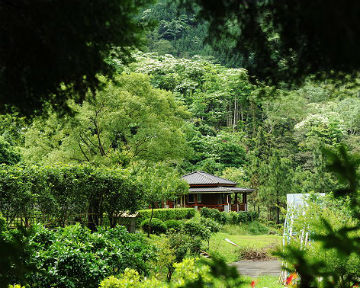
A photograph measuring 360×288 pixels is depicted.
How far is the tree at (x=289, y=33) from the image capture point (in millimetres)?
903

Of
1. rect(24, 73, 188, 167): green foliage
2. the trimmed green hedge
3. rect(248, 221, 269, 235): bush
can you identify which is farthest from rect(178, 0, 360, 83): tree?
rect(248, 221, 269, 235): bush

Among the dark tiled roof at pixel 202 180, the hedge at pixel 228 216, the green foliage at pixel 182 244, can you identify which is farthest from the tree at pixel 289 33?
the dark tiled roof at pixel 202 180

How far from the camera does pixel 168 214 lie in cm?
2380

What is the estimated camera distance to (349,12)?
34.7 inches

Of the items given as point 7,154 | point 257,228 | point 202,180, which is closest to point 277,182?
point 257,228

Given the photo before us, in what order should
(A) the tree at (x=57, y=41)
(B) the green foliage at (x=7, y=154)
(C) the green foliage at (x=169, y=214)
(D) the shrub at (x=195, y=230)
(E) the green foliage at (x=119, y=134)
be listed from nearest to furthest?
(A) the tree at (x=57, y=41), (D) the shrub at (x=195, y=230), (E) the green foliage at (x=119, y=134), (B) the green foliage at (x=7, y=154), (C) the green foliage at (x=169, y=214)

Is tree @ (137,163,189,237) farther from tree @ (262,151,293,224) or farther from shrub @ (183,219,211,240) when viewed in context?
tree @ (262,151,293,224)

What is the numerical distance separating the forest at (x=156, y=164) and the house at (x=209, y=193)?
2.18m

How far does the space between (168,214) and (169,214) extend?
0.07 meters

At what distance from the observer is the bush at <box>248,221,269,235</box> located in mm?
27375

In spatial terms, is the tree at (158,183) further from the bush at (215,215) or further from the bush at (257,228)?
the bush at (257,228)

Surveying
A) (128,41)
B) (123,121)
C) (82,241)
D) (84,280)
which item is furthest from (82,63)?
(123,121)

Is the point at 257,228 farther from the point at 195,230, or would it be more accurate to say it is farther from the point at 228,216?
the point at 195,230

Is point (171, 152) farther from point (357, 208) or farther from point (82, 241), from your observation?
point (357, 208)
